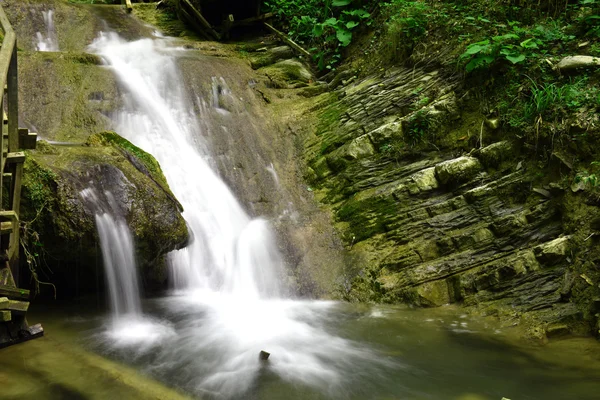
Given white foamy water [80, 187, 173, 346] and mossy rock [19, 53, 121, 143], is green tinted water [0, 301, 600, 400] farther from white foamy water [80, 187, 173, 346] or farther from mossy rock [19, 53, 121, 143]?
mossy rock [19, 53, 121, 143]

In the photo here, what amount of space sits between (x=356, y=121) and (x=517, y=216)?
336cm

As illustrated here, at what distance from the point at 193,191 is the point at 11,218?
131 inches

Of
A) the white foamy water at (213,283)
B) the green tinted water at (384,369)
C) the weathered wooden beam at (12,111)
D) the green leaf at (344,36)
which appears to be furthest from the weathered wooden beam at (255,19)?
the green tinted water at (384,369)

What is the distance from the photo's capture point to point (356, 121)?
8.15 meters

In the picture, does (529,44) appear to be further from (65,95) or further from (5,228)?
(65,95)

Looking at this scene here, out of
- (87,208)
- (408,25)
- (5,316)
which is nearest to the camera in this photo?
(5,316)

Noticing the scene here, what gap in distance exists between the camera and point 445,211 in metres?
6.22

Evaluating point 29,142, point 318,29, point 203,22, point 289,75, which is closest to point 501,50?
point 318,29

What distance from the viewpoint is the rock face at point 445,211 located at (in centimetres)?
523

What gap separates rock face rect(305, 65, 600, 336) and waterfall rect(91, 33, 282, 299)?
1.29 metres

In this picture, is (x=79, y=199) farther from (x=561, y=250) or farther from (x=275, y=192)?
(x=561, y=250)

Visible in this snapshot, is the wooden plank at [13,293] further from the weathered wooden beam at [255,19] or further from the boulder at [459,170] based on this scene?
the weathered wooden beam at [255,19]

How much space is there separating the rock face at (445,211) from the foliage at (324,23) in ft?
7.07

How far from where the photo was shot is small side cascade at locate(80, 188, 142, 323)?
5129 millimetres
